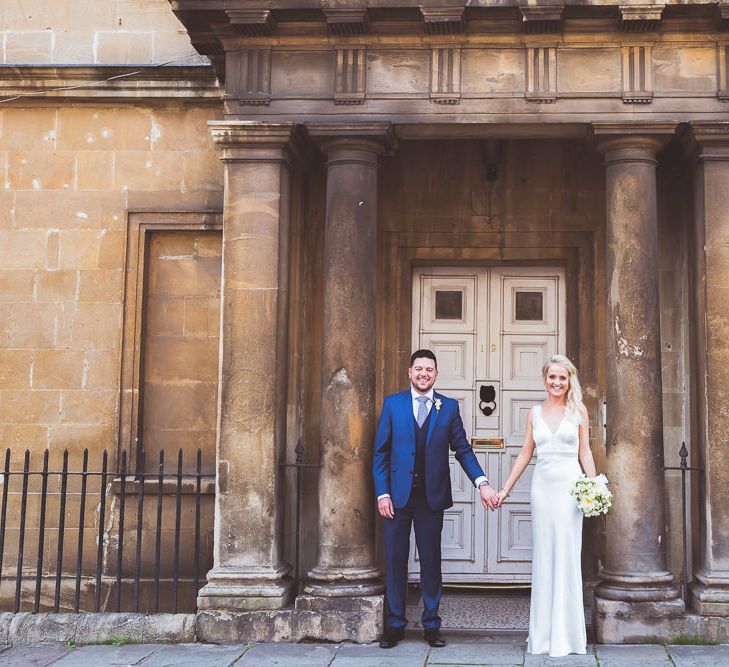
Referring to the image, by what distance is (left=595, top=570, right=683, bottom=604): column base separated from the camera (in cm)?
693

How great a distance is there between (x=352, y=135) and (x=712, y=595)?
4686 millimetres

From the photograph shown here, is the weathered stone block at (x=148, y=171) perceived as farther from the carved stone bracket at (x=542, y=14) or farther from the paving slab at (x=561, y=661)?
the paving slab at (x=561, y=661)

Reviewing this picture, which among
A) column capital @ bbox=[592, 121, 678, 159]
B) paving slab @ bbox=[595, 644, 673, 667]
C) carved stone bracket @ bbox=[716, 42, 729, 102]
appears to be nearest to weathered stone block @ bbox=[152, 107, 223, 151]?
column capital @ bbox=[592, 121, 678, 159]

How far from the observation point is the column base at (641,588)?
22.8 ft

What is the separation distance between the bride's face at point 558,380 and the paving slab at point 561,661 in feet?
6.14

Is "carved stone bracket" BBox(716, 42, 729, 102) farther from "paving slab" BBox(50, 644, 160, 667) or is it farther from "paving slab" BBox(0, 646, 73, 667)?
"paving slab" BBox(0, 646, 73, 667)

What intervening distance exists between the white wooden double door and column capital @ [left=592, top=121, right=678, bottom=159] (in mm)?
2017

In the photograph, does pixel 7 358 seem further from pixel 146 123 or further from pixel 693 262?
pixel 693 262

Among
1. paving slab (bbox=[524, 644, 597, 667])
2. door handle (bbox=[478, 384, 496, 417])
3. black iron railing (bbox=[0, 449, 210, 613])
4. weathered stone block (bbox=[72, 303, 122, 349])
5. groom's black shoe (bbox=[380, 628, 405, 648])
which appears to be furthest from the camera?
door handle (bbox=[478, 384, 496, 417])

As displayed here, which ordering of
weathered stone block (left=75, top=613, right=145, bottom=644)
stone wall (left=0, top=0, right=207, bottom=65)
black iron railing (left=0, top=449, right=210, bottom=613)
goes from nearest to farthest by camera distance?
weathered stone block (left=75, top=613, right=145, bottom=644)
black iron railing (left=0, top=449, right=210, bottom=613)
stone wall (left=0, top=0, right=207, bottom=65)

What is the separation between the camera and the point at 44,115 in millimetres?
9289

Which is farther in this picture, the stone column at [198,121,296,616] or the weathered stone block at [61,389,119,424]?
the weathered stone block at [61,389,119,424]

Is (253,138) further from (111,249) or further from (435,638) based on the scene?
(435,638)

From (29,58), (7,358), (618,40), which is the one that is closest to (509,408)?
(618,40)
